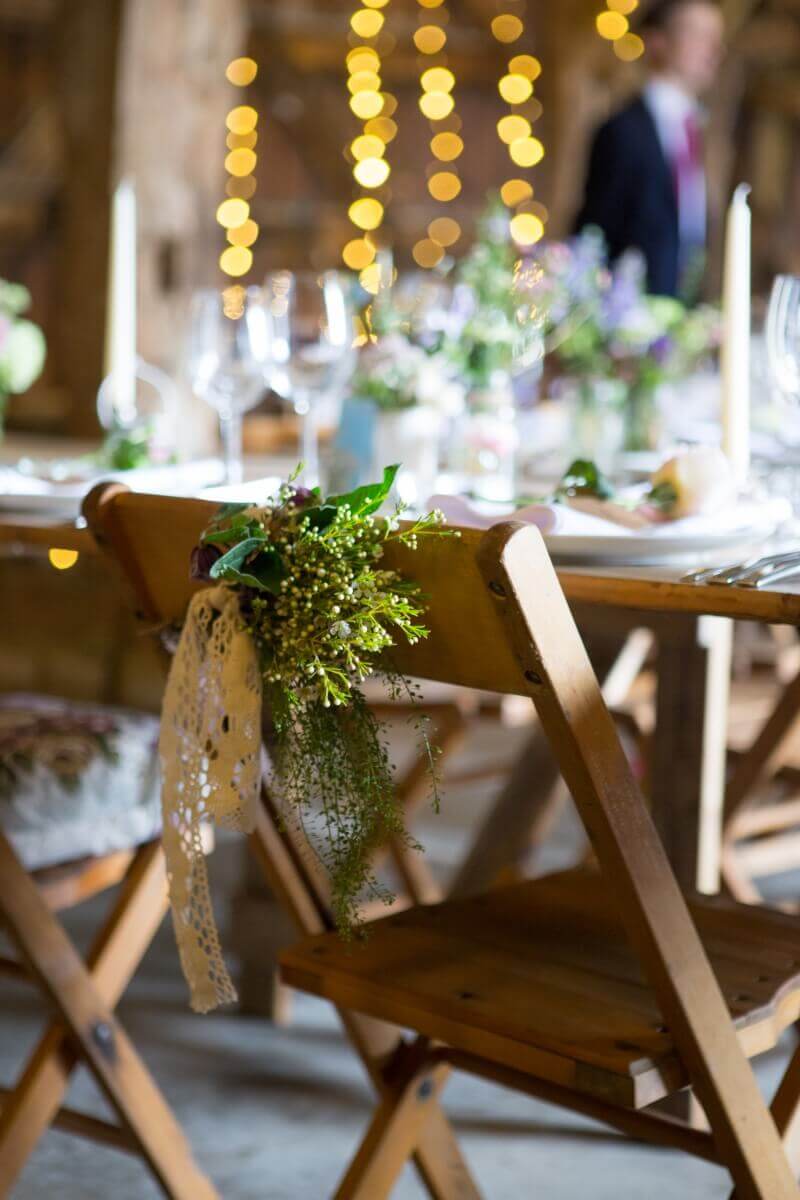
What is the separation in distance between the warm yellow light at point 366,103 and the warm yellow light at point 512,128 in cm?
51

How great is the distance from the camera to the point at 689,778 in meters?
1.90


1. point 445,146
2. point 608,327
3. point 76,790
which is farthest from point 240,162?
point 76,790

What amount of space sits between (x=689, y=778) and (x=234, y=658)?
92 centimetres

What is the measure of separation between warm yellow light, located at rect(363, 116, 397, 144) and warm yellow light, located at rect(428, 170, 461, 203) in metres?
0.24

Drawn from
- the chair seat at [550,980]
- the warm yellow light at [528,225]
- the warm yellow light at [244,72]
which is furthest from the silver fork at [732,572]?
the warm yellow light at [244,72]

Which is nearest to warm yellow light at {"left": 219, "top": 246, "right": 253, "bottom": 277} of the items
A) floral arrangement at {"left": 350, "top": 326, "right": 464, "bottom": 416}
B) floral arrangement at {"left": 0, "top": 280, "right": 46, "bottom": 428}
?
floral arrangement at {"left": 0, "top": 280, "right": 46, "bottom": 428}

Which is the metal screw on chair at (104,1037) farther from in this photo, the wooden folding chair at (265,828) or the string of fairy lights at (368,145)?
the string of fairy lights at (368,145)

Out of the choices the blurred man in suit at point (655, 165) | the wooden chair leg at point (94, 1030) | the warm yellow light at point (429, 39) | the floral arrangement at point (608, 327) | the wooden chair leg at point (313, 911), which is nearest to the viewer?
the wooden chair leg at point (313, 911)

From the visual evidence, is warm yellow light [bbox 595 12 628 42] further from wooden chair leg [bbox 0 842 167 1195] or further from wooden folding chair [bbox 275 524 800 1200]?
wooden folding chair [bbox 275 524 800 1200]

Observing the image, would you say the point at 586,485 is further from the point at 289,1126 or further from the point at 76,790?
the point at 289,1126

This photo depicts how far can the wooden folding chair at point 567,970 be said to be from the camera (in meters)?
1.03

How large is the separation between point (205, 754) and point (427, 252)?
550cm

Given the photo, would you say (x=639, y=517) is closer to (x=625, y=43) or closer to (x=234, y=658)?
(x=234, y=658)

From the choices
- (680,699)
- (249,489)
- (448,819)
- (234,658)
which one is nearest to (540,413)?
(680,699)
